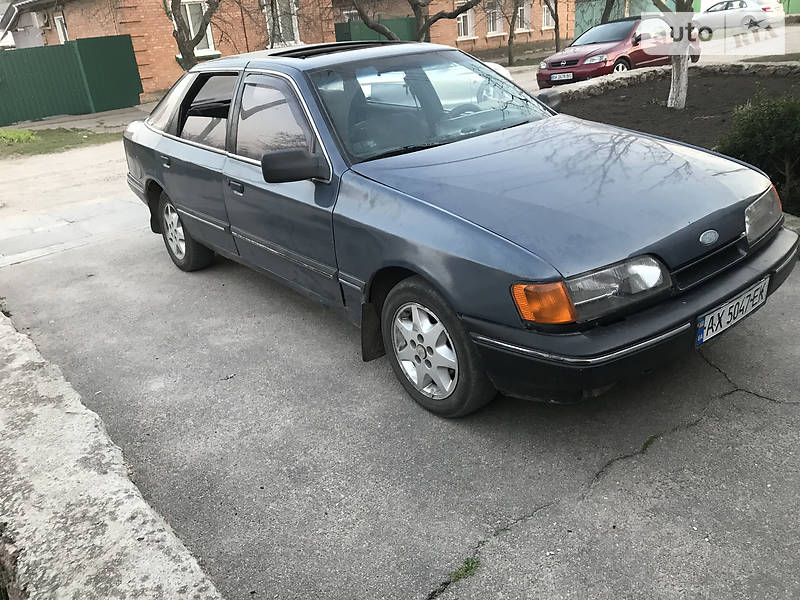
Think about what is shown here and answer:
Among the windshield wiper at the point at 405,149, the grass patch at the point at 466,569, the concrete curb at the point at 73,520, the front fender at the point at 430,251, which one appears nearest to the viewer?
the concrete curb at the point at 73,520

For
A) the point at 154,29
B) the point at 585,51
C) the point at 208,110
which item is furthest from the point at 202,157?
the point at 154,29

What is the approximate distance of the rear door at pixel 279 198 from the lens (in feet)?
12.1

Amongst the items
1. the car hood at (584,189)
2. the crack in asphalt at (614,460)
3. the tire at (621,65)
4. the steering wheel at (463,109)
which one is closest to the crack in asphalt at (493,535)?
the crack in asphalt at (614,460)

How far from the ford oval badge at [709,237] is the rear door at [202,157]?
2.95 meters

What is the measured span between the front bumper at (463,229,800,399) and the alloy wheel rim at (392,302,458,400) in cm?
26

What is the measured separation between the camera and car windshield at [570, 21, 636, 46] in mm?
14141

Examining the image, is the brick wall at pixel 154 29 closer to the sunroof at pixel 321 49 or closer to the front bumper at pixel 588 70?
the front bumper at pixel 588 70

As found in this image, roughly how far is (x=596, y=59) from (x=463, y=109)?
10.8 m

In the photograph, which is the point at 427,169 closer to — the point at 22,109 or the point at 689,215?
the point at 689,215

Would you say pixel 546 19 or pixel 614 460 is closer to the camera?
pixel 614 460

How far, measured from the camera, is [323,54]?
428 cm

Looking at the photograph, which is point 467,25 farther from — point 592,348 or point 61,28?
point 592,348

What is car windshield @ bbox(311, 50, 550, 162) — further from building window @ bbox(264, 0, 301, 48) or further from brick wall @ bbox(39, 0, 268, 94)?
building window @ bbox(264, 0, 301, 48)

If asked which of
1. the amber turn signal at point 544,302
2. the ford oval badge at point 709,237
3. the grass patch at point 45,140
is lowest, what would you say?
the grass patch at point 45,140
